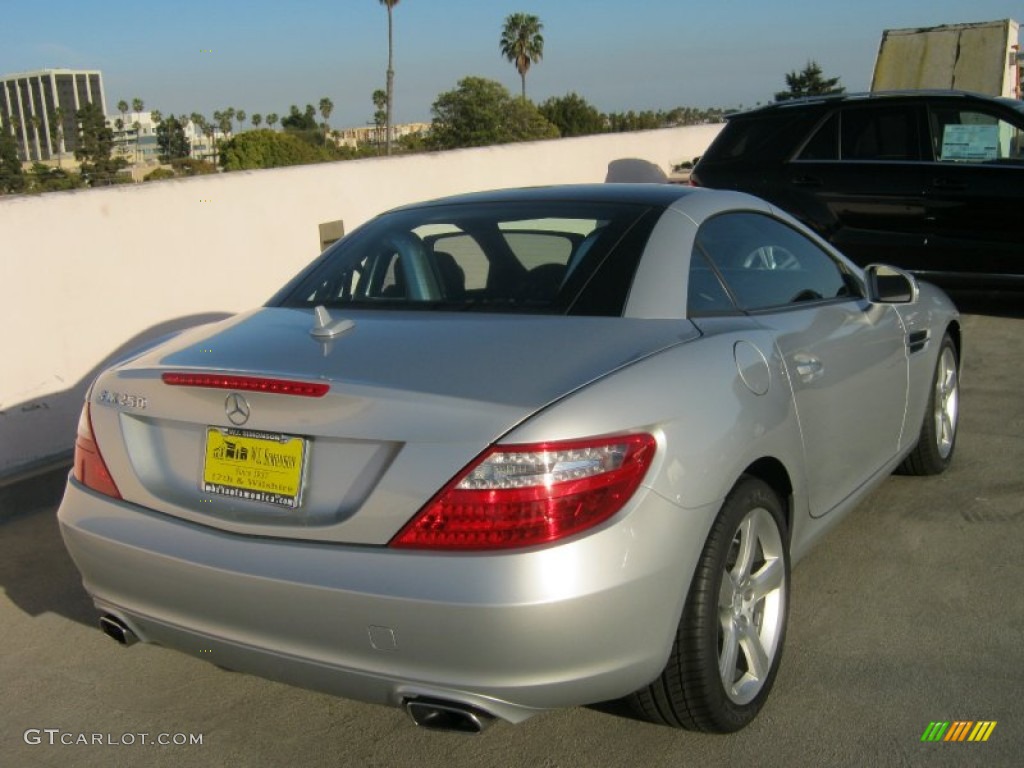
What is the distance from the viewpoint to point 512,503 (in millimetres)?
2484

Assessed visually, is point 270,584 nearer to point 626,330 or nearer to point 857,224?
point 626,330

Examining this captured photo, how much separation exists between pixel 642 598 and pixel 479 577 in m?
0.40

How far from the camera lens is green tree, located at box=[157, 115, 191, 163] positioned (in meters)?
77.5

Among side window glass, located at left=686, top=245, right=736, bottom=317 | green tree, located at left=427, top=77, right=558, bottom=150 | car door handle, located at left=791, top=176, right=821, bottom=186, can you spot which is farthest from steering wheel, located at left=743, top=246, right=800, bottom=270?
green tree, located at left=427, top=77, right=558, bottom=150

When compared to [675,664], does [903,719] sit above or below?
below

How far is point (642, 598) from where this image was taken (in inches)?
101

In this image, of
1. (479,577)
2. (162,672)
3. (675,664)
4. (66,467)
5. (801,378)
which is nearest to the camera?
(479,577)

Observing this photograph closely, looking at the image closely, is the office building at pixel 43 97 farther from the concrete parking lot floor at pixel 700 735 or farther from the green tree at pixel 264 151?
the concrete parking lot floor at pixel 700 735

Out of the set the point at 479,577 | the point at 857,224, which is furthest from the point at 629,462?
the point at 857,224

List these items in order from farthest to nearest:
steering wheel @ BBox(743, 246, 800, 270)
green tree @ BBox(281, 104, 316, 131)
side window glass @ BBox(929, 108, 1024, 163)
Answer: green tree @ BBox(281, 104, 316, 131)
side window glass @ BBox(929, 108, 1024, 163)
steering wheel @ BBox(743, 246, 800, 270)

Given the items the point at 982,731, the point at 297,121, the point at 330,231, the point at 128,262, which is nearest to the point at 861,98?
the point at 330,231

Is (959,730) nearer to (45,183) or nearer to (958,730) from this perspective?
(958,730)

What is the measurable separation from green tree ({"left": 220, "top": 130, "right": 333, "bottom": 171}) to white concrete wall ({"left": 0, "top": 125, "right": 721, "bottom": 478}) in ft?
141

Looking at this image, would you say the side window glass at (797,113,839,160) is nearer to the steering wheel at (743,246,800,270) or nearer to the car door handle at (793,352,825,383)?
the steering wheel at (743,246,800,270)
